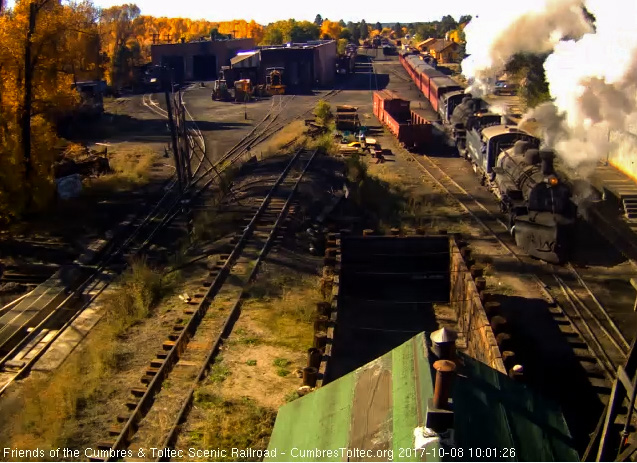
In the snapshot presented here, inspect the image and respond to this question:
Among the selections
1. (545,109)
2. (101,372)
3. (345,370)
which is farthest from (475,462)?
(545,109)

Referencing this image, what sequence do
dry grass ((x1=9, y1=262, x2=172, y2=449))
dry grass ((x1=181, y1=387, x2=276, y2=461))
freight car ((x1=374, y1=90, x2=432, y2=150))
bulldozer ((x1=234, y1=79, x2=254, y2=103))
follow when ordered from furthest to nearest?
bulldozer ((x1=234, y1=79, x2=254, y2=103)) → freight car ((x1=374, y1=90, x2=432, y2=150)) → dry grass ((x1=9, y1=262, x2=172, y2=449)) → dry grass ((x1=181, y1=387, x2=276, y2=461))

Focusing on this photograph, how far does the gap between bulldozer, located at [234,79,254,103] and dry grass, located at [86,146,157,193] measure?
66.5 ft

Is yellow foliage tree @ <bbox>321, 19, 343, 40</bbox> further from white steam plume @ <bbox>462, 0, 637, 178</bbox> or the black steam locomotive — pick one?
the black steam locomotive

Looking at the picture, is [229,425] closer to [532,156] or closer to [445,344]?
[445,344]

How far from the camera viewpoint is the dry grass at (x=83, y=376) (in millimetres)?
9336

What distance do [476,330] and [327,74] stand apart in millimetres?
56571

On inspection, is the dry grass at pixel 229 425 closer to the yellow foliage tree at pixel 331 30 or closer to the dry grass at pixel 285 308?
the dry grass at pixel 285 308

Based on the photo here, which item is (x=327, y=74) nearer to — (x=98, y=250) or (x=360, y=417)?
(x=98, y=250)

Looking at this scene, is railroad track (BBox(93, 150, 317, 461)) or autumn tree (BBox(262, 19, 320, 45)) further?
autumn tree (BBox(262, 19, 320, 45))

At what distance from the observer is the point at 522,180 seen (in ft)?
60.0

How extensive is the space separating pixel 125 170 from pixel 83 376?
17.7 metres

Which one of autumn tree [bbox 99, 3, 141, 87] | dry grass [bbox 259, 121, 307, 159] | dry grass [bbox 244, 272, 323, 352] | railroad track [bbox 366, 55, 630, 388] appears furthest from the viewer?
autumn tree [bbox 99, 3, 141, 87]

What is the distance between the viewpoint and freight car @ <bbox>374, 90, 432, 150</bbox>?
31172 millimetres

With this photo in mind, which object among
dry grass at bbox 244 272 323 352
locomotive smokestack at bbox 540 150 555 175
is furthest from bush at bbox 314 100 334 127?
dry grass at bbox 244 272 323 352
